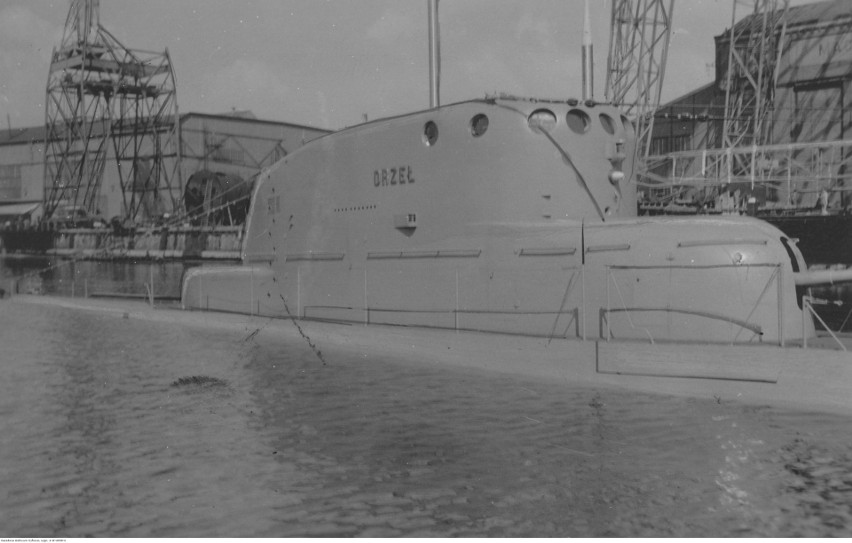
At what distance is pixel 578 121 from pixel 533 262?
10.7 feet

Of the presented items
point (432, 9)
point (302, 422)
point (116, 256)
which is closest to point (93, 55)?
point (116, 256)

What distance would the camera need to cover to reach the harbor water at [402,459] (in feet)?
28.4

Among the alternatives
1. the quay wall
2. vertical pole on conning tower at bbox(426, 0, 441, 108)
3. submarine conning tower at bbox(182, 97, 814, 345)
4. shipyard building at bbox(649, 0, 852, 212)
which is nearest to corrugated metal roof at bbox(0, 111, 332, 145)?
the quay wall

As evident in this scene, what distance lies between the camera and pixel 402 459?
10898 mm

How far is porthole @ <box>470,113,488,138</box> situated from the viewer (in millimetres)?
18219

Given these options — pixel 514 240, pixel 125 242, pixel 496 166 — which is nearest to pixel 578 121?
pixel 496 166

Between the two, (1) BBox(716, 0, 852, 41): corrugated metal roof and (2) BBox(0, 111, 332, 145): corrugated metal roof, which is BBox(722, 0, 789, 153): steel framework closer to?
(1) BBox(716, 0, 852, 41): corrugated metal roof

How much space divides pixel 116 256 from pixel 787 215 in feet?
124

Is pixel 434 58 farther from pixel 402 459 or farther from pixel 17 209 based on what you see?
pixel 17 209

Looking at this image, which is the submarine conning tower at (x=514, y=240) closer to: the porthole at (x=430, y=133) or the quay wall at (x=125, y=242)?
the porthole at (x=430, y=133)

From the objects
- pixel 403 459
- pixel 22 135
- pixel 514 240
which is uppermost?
pixel 22 135

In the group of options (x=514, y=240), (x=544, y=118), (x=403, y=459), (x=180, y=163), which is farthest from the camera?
(x=180, y=163)

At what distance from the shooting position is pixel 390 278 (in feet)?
65.8

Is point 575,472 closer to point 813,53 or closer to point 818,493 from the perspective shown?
point 818,493
